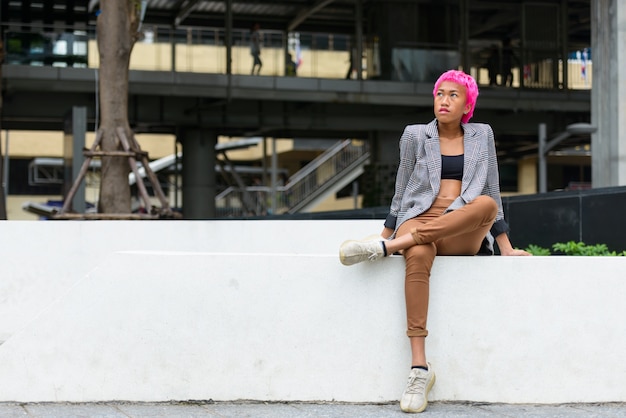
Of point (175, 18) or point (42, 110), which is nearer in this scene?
point (42, 110)

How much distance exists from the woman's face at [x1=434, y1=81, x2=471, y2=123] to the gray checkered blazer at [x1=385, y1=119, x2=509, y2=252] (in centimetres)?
8

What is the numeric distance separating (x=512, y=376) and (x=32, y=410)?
217cm

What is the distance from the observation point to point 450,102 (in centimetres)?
498

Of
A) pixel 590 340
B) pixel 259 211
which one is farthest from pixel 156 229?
pixel 259 211

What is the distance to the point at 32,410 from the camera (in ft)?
14.8

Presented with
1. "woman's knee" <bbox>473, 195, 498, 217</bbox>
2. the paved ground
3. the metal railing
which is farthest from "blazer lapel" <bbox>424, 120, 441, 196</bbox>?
the metal railing

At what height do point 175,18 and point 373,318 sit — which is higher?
point 175,18

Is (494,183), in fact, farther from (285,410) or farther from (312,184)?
(312,184)

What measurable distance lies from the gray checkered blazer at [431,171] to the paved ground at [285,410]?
2.64ft

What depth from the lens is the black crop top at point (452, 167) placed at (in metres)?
4.93

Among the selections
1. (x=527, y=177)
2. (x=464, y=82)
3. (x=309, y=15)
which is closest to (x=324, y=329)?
(x=464, y=82)

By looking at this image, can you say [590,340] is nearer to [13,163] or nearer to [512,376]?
[512,376]

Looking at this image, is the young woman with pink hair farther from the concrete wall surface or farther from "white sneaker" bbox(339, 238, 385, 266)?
the concrete wall surface

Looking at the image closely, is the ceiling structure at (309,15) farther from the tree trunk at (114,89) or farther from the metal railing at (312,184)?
the tree trunk at (114,89)
